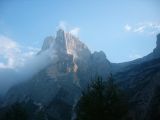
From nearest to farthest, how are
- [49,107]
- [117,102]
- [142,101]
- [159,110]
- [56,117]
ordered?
1. [117,102]
2. [159,110]
3. [142,101]
4. [56,117]
5. [49,107]

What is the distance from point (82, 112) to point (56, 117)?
161597 mm

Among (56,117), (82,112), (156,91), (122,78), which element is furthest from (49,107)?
(82,112)

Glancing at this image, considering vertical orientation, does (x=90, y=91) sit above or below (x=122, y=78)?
below

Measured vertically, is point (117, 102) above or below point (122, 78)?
below

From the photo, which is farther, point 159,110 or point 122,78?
point 122,78

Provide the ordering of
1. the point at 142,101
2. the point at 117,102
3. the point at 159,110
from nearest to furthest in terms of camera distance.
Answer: the point at 117,102
the point at 159,110
the point at 142,101

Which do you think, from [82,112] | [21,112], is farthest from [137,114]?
[82,112]

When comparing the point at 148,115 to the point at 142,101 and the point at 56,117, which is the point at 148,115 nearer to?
the point at 142,101

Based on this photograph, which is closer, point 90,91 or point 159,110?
point 90,91

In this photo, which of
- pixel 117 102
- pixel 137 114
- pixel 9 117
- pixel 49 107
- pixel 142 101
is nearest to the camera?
pixel 117 102

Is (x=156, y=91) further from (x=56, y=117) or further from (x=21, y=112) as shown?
(x=56, y=117)

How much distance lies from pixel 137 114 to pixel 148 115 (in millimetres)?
11144

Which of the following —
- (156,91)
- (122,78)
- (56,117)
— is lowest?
(56,117)

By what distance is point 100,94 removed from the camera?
2875cm
